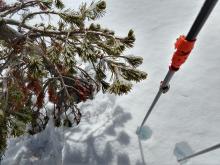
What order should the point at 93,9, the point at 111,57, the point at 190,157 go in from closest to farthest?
the point at 111,57, the point at 93,9, the point at 190,157

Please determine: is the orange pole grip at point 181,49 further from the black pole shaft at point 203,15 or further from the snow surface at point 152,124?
the snow surface at point 152,124

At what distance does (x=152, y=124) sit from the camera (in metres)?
5.91

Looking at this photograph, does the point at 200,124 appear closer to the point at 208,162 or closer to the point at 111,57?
the point at 208,162

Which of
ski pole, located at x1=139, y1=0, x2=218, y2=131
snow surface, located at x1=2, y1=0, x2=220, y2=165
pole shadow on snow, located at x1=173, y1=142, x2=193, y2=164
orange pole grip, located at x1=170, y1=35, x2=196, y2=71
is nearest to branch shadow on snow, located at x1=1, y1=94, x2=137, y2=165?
snow surface, located at x1=2, y1=0, x2=220, y2=165

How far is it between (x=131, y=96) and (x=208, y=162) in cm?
204

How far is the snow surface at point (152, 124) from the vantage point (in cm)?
557

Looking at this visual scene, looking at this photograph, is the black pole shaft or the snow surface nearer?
the black pole shaft

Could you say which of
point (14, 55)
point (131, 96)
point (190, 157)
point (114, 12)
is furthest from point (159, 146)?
point (114, 12)

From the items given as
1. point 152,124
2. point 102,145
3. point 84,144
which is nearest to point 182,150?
point 152,124

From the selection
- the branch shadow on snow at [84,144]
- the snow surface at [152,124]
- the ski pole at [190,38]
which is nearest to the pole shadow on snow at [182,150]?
the snow surface at [152,124]

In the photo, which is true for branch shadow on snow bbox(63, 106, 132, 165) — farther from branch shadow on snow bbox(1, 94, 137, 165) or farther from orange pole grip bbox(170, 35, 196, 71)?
orange pole grip bbox(170, 35, 196, 71)

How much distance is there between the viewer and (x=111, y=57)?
153 inches

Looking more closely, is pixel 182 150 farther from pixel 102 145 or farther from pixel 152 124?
pixel 102 145

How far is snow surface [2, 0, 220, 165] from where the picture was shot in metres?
5.57
